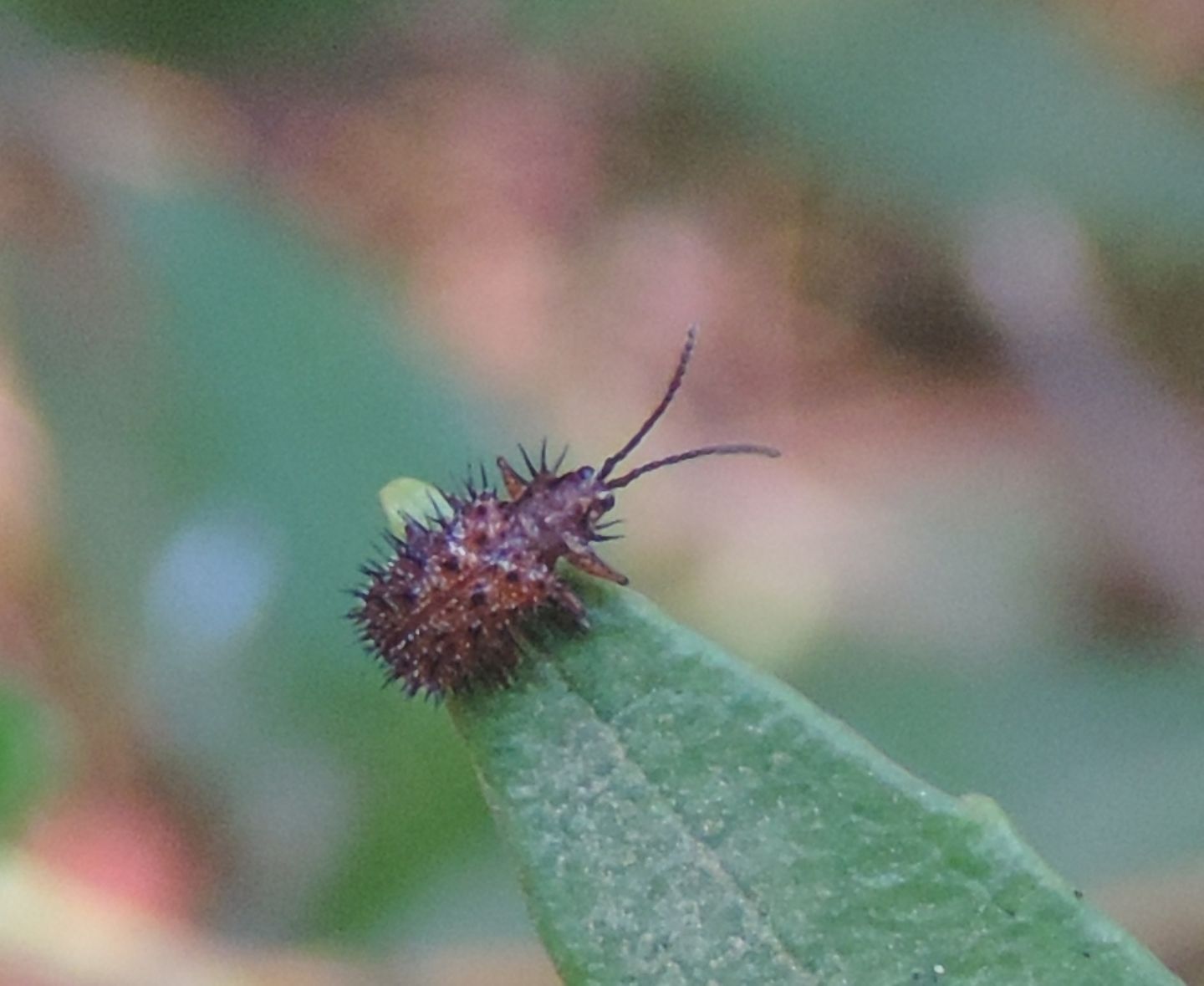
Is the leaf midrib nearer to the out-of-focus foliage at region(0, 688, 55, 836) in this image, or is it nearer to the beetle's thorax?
the beetle's thorax

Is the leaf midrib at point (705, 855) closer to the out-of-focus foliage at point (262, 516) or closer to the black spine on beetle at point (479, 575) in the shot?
the black spine on beetle at point (479, 575)

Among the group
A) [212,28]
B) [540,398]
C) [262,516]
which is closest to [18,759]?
[262,516]

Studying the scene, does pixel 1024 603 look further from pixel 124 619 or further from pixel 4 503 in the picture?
pixel 4 503

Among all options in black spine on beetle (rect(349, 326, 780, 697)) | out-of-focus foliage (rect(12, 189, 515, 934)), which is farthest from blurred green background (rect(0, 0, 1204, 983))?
black spine on beetle (rect(349, 326, 780, 697))

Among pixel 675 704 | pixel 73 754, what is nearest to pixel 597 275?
pixel 73 754

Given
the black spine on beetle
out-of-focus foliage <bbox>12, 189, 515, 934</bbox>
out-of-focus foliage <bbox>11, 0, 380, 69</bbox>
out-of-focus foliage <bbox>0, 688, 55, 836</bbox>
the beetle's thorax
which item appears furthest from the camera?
out-of-focus foliage <bbox>11, 0, 380, 69</bbox>

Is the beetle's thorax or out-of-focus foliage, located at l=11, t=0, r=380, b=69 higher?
out-of-focus foliage, located at l=11, t=0, r=380, b=69
